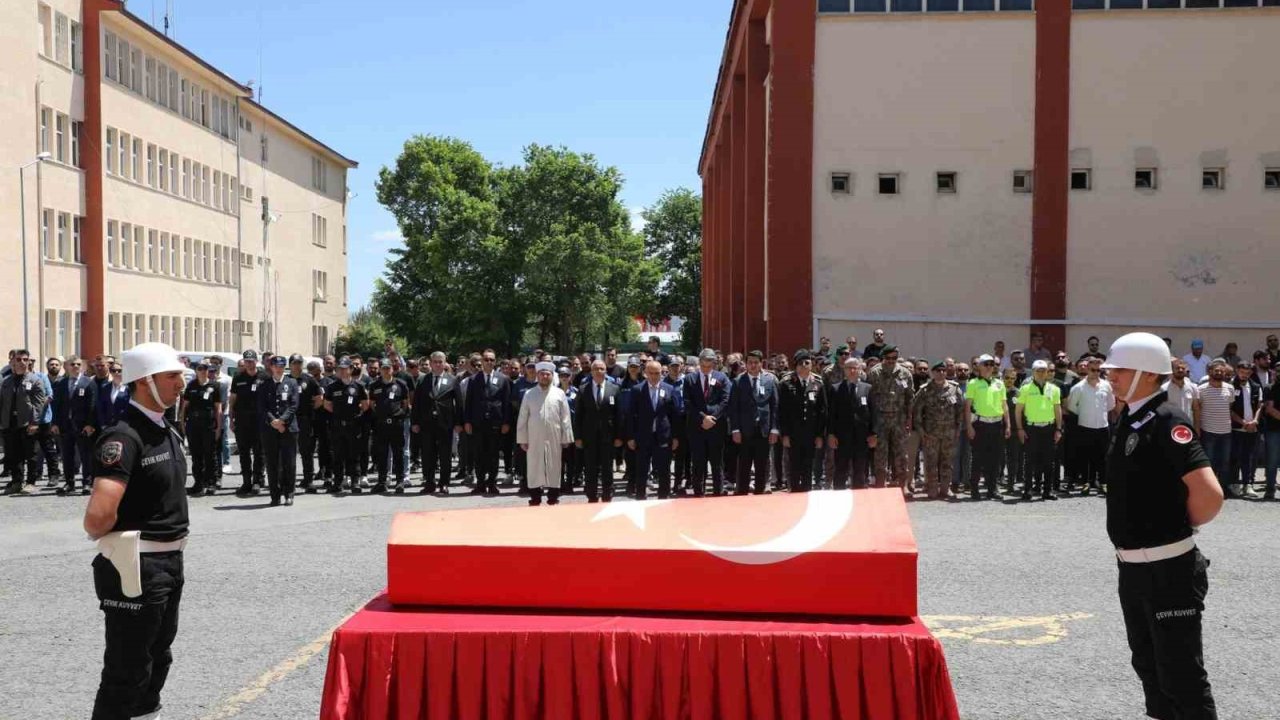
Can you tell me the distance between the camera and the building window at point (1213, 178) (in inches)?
1048

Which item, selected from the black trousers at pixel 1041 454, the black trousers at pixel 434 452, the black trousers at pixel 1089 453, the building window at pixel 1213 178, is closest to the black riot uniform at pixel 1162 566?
the black trousers at pixel 1041 454

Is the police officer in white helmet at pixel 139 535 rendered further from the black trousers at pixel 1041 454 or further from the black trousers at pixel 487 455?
the black trousers at pixel 1041 454

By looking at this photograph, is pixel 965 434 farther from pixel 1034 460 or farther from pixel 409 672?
pixel 409 672

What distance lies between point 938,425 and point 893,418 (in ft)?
2.13

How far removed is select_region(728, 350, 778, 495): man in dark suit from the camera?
52.7ft

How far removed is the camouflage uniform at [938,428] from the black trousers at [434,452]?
7.02 meters

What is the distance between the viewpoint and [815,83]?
86.5 feet

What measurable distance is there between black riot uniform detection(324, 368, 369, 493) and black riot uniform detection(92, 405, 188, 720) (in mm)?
12372

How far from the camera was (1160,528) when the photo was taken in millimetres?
5258

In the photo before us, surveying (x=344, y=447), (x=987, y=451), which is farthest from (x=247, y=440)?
(x=987, y=451)

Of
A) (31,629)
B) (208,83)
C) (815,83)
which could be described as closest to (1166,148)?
(815,83)

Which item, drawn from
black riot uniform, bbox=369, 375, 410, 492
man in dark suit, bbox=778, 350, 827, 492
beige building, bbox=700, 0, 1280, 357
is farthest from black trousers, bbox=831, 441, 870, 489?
beige building, bbox=700, 0, 1280, 357

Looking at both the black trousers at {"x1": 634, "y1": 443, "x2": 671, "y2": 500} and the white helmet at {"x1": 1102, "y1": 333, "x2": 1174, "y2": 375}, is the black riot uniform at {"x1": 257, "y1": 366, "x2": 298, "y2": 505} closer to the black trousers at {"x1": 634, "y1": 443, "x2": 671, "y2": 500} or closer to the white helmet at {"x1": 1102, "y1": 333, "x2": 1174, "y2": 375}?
the black trousers at {"x1": 634, "y1": 443, "x2": 671, "y2": 500}

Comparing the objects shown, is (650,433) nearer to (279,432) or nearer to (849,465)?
(849,465)
